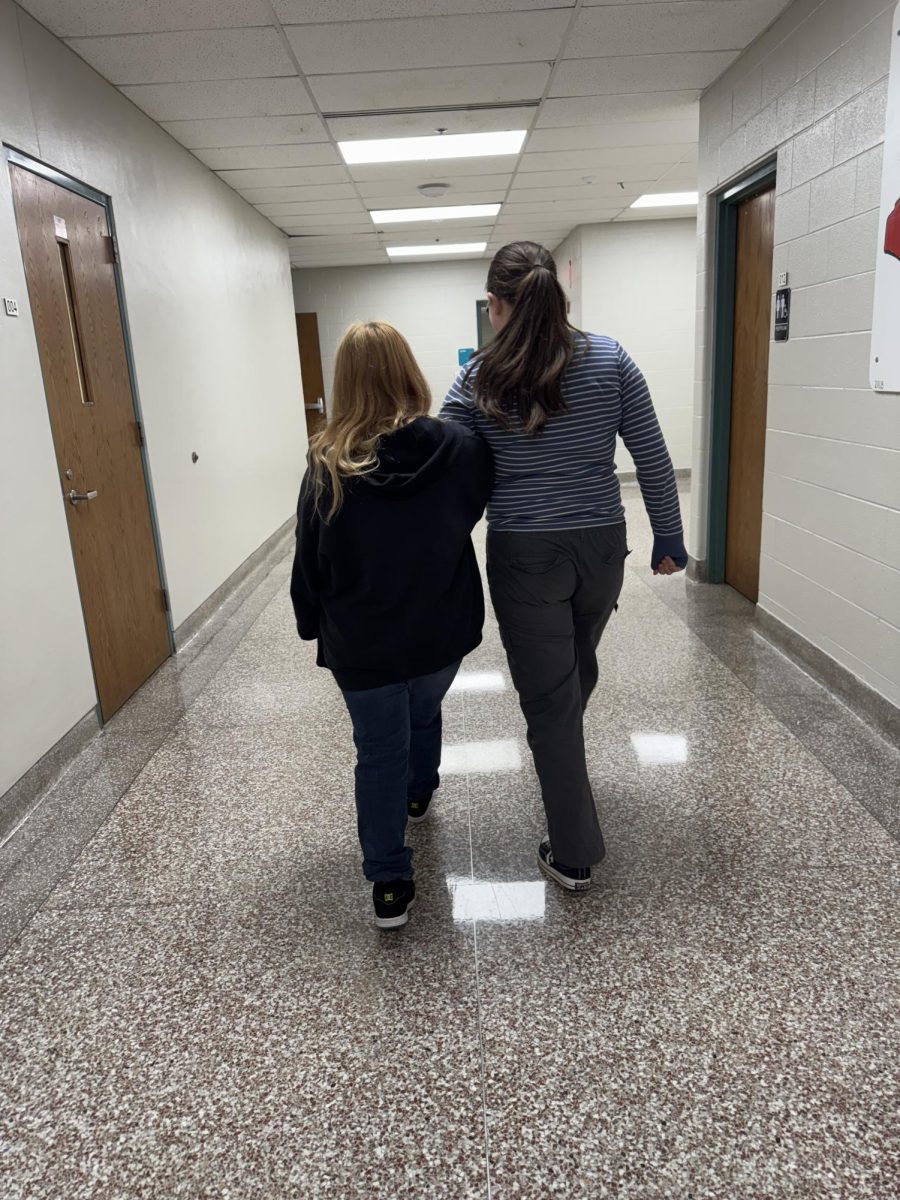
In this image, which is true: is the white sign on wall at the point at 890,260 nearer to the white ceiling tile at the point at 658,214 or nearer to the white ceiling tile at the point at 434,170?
the white ceiling tile at the point at 434,170

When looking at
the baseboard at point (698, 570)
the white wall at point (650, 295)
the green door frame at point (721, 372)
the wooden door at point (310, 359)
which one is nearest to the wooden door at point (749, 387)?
the green door frame at point (721, 372)

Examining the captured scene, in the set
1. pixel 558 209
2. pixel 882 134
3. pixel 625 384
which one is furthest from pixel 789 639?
→ pixel 558 209

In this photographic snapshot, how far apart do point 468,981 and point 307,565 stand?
94 cm

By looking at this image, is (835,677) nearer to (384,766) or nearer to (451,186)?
(384,766)

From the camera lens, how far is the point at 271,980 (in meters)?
1.77

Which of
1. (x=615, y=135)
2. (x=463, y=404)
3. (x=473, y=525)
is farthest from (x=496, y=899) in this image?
(x=615, y=135)

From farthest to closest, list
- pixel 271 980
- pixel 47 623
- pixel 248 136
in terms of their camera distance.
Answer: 1. pixel 248 136
2. pixel 47 623
3. pixel 271 980

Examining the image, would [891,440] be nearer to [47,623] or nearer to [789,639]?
[789,639]

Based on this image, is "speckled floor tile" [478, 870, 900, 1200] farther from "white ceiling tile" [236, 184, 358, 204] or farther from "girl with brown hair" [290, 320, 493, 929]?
"white ceiling tile" [236, 184, 358, 204]

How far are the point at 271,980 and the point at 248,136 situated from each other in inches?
171

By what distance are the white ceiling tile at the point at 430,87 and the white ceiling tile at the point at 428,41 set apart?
0.30 ft

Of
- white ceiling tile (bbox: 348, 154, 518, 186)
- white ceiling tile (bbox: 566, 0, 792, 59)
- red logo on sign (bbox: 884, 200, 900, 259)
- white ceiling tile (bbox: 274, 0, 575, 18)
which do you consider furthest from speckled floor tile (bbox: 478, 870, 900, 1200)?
white ceiling tile (bbox: 348, 154, 518, 186)

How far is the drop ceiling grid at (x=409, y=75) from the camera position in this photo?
3.10m

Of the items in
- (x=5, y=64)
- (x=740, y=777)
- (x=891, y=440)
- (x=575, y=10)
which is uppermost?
(x=575, y=10)
